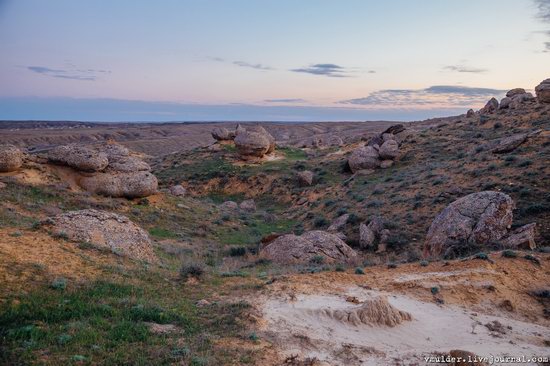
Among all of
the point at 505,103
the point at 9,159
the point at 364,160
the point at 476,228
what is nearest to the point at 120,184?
the point at 9,159

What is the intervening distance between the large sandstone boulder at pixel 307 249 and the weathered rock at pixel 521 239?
487 cm

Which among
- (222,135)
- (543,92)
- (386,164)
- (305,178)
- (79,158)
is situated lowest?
(305,178)

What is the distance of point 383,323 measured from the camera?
877 centimetres

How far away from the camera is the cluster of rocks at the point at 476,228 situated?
14.0m

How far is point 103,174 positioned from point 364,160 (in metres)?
20.0

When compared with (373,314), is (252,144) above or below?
above

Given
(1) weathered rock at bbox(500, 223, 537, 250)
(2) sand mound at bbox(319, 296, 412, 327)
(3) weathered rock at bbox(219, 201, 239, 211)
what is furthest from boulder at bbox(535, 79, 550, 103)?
(2) sand mound at bbox(319, 296, 412, 327)

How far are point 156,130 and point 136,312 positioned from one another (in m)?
131

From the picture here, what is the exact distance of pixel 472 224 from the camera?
14609 mm

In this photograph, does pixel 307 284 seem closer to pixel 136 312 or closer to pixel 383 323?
pixel 383 323

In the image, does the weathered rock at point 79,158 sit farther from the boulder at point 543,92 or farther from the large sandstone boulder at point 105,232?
the boulder at point 543,92

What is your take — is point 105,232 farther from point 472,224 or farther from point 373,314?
point 472,224

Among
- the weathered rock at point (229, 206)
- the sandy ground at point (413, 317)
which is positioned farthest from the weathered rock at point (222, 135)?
the sandy ground at point (413, 317)

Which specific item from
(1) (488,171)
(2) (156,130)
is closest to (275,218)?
(1) (488,171)
